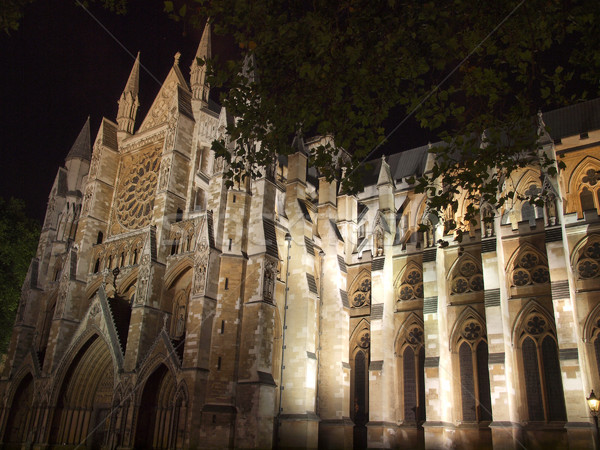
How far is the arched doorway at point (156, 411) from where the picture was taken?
60.6ft

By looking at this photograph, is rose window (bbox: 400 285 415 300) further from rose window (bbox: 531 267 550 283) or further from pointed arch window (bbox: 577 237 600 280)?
pointed arch window (bbox: 577 237 600 280)

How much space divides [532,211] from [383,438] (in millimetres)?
11310

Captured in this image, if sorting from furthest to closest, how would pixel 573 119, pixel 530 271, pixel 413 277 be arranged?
pixel 573 119 < pixel 413 277 < pixel 530 271

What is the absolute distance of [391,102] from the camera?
10234 mm

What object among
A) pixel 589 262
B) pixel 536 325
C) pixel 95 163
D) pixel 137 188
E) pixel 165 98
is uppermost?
pixel 165 98

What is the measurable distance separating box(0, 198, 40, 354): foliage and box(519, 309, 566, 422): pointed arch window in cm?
2466

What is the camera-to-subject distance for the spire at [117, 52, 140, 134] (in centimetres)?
2800

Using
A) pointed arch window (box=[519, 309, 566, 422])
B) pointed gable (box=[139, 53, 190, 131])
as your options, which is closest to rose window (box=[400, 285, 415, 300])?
pointed arch window (box=[519, 309, 566, 422])

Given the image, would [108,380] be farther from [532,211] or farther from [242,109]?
[532,211]

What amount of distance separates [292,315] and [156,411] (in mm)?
6007

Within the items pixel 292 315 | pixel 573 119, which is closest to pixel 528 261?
pixel 292 315

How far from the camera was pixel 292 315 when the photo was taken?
20.7 meters

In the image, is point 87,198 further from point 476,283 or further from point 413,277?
point 476,283

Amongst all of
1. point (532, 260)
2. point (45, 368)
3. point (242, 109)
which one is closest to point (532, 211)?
point (532, 260)
